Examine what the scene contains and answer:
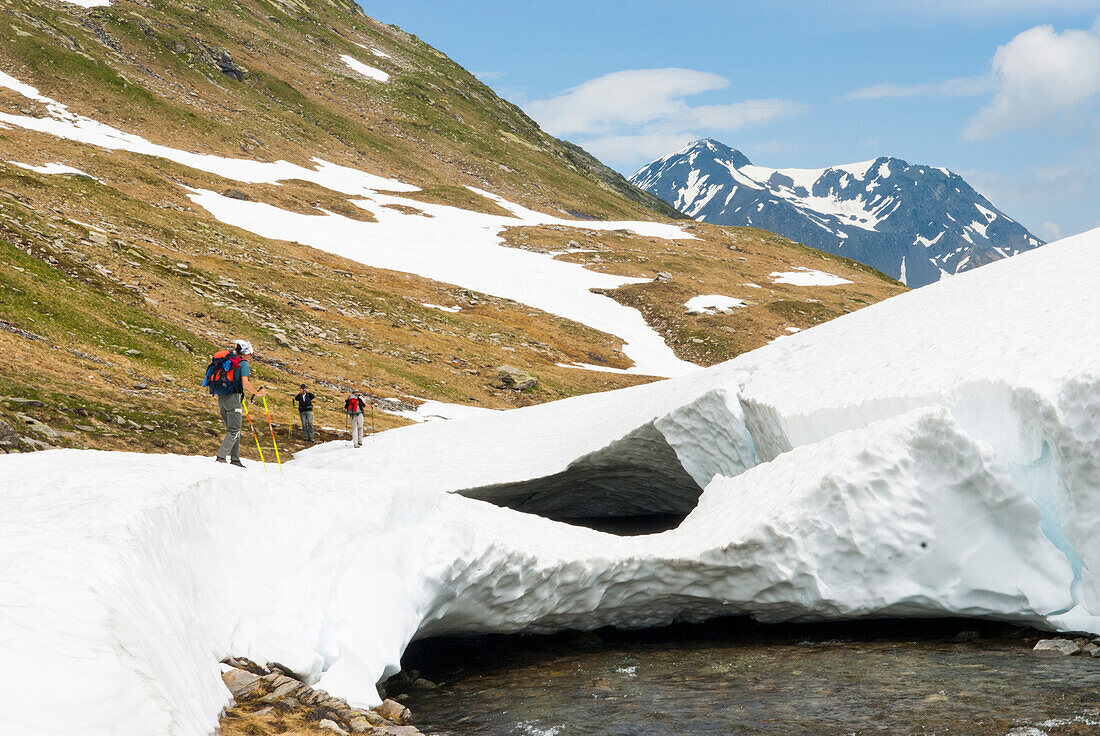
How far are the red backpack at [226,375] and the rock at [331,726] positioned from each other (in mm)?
9601

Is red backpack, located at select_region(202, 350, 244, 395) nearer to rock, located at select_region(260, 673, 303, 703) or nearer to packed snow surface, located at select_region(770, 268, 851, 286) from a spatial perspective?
rock, located at select_region(260, 673, 303, 703)

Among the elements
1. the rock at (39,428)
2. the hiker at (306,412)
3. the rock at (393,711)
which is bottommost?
the rock at (393,711)

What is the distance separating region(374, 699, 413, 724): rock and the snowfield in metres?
0.40

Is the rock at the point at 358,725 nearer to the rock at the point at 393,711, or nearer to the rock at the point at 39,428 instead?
the rock at the point at 393,711

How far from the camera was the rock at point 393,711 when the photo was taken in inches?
443

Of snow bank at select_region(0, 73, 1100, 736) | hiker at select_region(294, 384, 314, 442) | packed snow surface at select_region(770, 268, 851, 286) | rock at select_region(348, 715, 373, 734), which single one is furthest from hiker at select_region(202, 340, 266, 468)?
packed snow surface at select_region(770, 268, 851, 286)

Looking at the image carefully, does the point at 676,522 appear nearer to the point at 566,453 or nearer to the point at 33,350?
the point at 566,453

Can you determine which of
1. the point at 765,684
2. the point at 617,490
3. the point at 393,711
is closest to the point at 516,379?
the point at 617,490

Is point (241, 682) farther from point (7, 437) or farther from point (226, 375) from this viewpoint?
point (7, 437)

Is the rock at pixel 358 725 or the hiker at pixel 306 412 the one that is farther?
the hiker at pixel 306 412

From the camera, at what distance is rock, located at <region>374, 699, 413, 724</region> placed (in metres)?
11.2

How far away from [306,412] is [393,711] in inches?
1026

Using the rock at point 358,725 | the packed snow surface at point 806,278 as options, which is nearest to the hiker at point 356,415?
the rock at point 358,725

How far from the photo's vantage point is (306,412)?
35.8 metres
